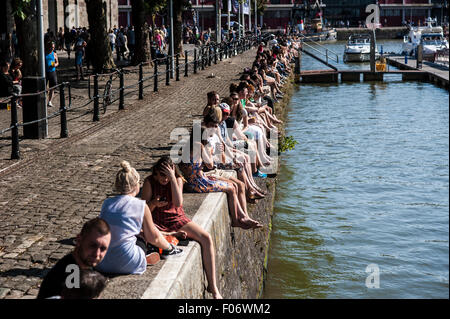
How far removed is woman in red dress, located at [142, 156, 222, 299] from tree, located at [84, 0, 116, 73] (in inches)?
736

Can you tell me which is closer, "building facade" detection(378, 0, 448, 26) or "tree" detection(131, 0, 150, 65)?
"tree" detection(131, 0, 150, 65)

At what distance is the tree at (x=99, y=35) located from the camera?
82.2ft

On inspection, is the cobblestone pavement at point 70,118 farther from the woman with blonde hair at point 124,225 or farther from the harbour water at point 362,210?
the woman with blonde hair at point 124,225

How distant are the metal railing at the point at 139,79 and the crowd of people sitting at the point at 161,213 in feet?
10.4

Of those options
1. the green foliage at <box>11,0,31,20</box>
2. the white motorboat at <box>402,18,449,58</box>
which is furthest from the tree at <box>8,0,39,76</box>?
the white motorboat at <box>402,18,449,58</box>

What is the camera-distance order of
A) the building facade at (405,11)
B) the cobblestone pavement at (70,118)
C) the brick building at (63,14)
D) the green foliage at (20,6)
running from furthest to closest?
the building facade at (405,11) < the brick building at (63,14) < the green foliage at (20,6) < the cobblestone pavement at (70,118)

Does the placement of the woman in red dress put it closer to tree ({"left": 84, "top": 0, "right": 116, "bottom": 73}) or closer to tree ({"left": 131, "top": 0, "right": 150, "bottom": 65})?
tree ({"left": 84, "top": 0, "right": 116, "bottom": 73})

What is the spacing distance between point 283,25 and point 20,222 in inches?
4150

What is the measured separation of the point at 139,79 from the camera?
20500 millimetres

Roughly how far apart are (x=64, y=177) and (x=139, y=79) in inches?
405

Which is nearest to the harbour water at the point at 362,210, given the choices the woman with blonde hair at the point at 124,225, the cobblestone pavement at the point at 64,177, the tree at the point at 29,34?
the woman with blonde hair at the point at 124,225

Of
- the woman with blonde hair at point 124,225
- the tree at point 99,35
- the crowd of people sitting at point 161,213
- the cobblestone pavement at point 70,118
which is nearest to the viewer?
the crowd of people sitting at point 161,213

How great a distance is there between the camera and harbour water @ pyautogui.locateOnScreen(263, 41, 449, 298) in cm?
1056

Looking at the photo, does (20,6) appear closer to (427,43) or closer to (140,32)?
(140,32)
